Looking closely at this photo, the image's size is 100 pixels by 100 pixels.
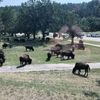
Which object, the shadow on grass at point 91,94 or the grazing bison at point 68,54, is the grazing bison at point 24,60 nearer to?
the grazing bison at point 68,54

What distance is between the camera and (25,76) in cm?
3141

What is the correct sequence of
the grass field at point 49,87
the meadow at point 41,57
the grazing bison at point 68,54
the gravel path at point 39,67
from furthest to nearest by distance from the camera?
1. the grazing bison at point 68,54
2. the meadow at point 41,57
3. the gravel path at point 39,67
4. the grass field at point 49,87

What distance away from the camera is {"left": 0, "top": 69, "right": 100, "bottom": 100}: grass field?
23.3 m

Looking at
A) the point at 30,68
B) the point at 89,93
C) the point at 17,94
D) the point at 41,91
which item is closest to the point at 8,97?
the point at 17,94

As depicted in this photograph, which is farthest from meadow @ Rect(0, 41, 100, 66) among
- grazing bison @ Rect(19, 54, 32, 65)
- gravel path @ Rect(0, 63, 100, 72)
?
gravel path @ Rect(0, 63, 100, 72)

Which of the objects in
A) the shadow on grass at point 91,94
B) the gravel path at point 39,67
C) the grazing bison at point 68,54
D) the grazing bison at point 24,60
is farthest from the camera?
the grazing bison at point 68,54

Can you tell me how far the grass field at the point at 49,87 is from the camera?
23312 millimetres

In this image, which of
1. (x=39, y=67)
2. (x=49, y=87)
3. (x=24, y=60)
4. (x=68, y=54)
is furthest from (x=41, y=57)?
(x=49, y=87)

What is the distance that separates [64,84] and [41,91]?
4.18 m

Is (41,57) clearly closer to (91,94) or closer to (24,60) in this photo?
(24,60)

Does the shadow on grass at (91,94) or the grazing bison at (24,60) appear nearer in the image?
the shadow on grass at (91,94)

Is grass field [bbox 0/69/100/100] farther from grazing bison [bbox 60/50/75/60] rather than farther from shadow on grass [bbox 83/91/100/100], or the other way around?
grazing bison [bbox 60/50/75/60]

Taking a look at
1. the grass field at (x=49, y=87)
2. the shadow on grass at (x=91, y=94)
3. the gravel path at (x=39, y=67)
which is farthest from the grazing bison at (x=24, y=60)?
the shadow on grass at (x=91, y=94)

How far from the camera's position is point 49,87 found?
25797 millimetres
